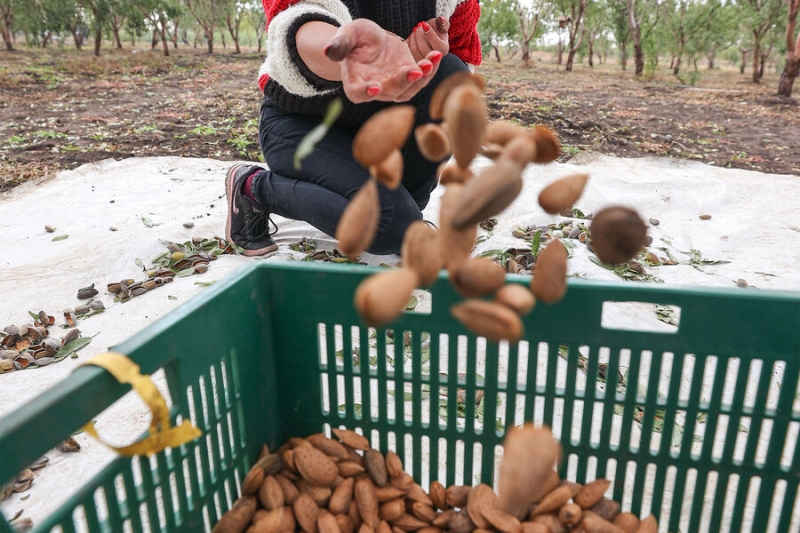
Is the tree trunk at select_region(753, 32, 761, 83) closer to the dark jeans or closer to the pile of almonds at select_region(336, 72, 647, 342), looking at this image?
the dark jeans

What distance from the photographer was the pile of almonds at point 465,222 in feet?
1.85

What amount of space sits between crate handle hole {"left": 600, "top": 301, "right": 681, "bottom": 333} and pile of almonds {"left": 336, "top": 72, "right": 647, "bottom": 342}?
75 centimetres

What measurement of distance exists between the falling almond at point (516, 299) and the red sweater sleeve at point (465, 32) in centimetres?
127

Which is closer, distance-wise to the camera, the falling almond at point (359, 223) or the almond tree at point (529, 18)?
the falling almond at point (359, 223)

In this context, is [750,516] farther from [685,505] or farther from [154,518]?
[154,518]

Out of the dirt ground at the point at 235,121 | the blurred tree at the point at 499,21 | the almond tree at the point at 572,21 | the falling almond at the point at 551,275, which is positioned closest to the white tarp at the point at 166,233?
the dirt ground at the point at 235,121

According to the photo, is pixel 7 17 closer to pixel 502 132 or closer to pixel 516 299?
pixel 502 132

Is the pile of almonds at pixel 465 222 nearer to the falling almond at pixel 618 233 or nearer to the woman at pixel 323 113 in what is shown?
the falling almond at pixel 618 233

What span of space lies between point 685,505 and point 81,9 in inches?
725

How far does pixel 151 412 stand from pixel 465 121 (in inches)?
17.4

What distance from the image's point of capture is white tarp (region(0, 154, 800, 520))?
3.95ft

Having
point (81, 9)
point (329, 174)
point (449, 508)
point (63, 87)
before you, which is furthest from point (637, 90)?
point (81, 9)

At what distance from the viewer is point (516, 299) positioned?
0.59m

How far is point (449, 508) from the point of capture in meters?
0.89
